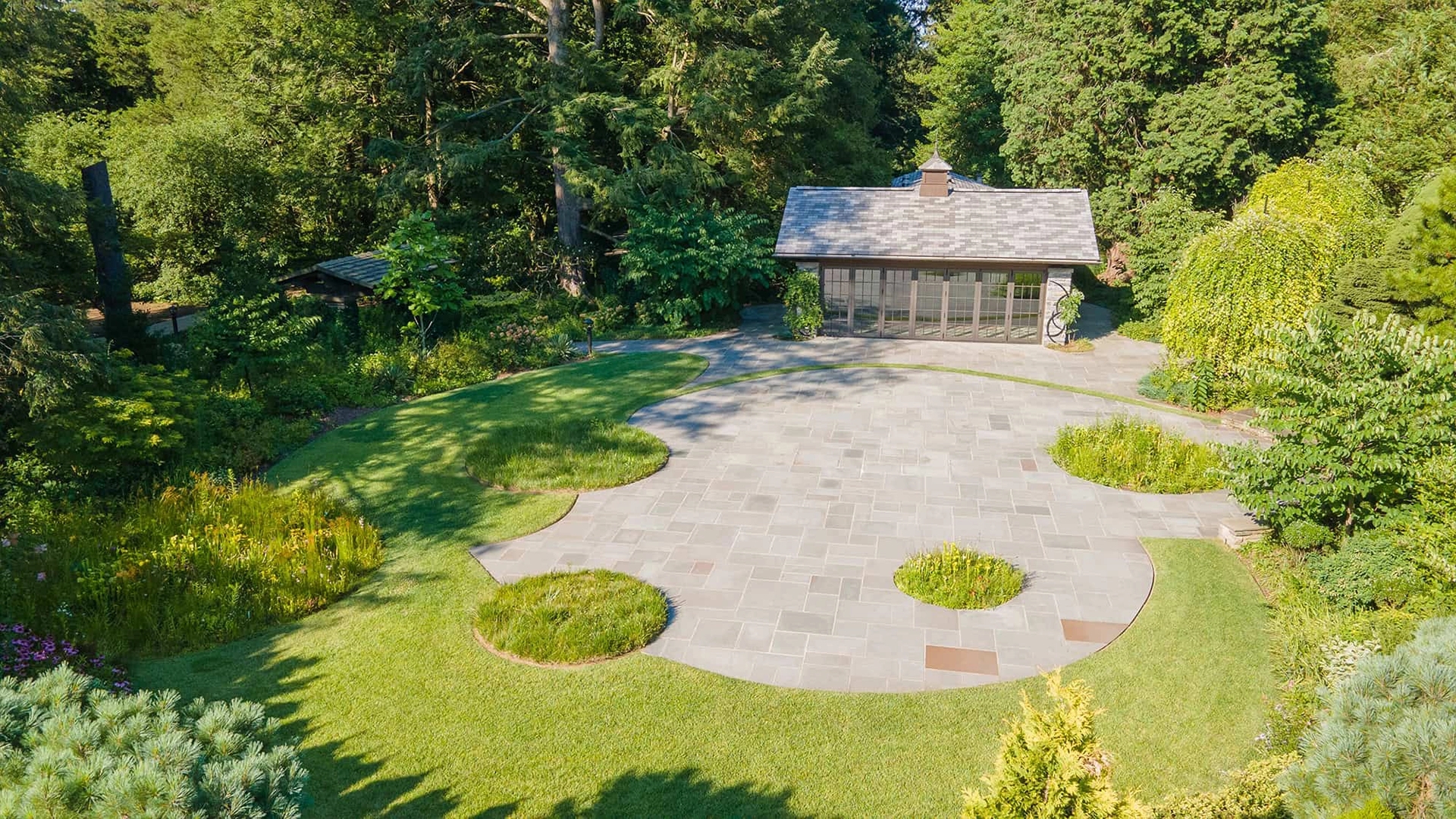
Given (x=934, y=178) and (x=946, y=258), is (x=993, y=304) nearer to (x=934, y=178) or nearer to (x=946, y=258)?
(x=946, y=258)

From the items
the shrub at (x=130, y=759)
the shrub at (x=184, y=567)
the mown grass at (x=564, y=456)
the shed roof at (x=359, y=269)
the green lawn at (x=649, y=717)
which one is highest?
the shrub at (x=130, y=759)

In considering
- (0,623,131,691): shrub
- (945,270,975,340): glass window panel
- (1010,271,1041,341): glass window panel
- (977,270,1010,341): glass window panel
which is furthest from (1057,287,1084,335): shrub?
(0,623,131,691): shrub

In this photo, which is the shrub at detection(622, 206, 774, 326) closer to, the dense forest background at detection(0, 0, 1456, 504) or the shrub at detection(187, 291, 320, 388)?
the dense forest background at detection(0, 0, 1456, 504)

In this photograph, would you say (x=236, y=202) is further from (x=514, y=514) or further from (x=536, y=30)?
(x=514, y=514)

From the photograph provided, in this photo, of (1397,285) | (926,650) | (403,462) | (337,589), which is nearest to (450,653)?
(337,589)

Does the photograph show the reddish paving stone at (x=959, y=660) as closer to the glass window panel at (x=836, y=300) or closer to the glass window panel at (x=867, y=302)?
the glass window panel at (x=867, y=302)

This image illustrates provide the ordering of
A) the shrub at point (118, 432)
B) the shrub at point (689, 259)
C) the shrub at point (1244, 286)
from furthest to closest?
the shrub at point (689, 259), the shrub at point (1244, 286), the shrub at point (118, 432)

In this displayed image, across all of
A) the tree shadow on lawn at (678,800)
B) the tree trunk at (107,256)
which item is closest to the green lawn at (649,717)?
the tree shadow on lawn at (678,800)
